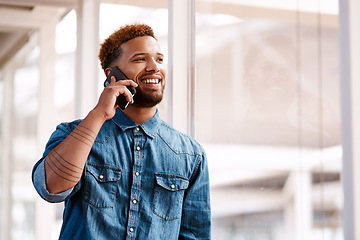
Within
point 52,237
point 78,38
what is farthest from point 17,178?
point 78,38

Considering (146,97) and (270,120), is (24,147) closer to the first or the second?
(146,97)

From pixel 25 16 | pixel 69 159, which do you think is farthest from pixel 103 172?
pixel 25 16

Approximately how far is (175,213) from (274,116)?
0.41m

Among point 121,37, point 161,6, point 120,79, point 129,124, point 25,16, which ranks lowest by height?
point 129,124

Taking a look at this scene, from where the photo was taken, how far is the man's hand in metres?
1.65

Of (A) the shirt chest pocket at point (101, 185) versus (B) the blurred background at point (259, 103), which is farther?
(A) the shirt chest pocket at point (101, 185)

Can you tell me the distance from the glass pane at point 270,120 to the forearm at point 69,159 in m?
0.50

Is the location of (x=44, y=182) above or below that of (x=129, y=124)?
below

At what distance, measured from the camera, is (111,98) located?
168 centimetres

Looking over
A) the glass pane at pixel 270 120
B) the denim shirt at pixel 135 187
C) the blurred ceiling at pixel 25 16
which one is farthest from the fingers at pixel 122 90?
the blurred ceiling at pixel 25 16

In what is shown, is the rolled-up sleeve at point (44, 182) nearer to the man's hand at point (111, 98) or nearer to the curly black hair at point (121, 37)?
the man's hand at point (111, 98)

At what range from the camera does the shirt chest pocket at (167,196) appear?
5.63 feet

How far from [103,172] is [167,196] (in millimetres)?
202

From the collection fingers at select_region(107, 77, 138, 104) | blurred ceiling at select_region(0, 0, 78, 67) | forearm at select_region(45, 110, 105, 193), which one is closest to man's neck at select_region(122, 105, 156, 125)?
fingers at select_region(107, 77, 138, 104)
